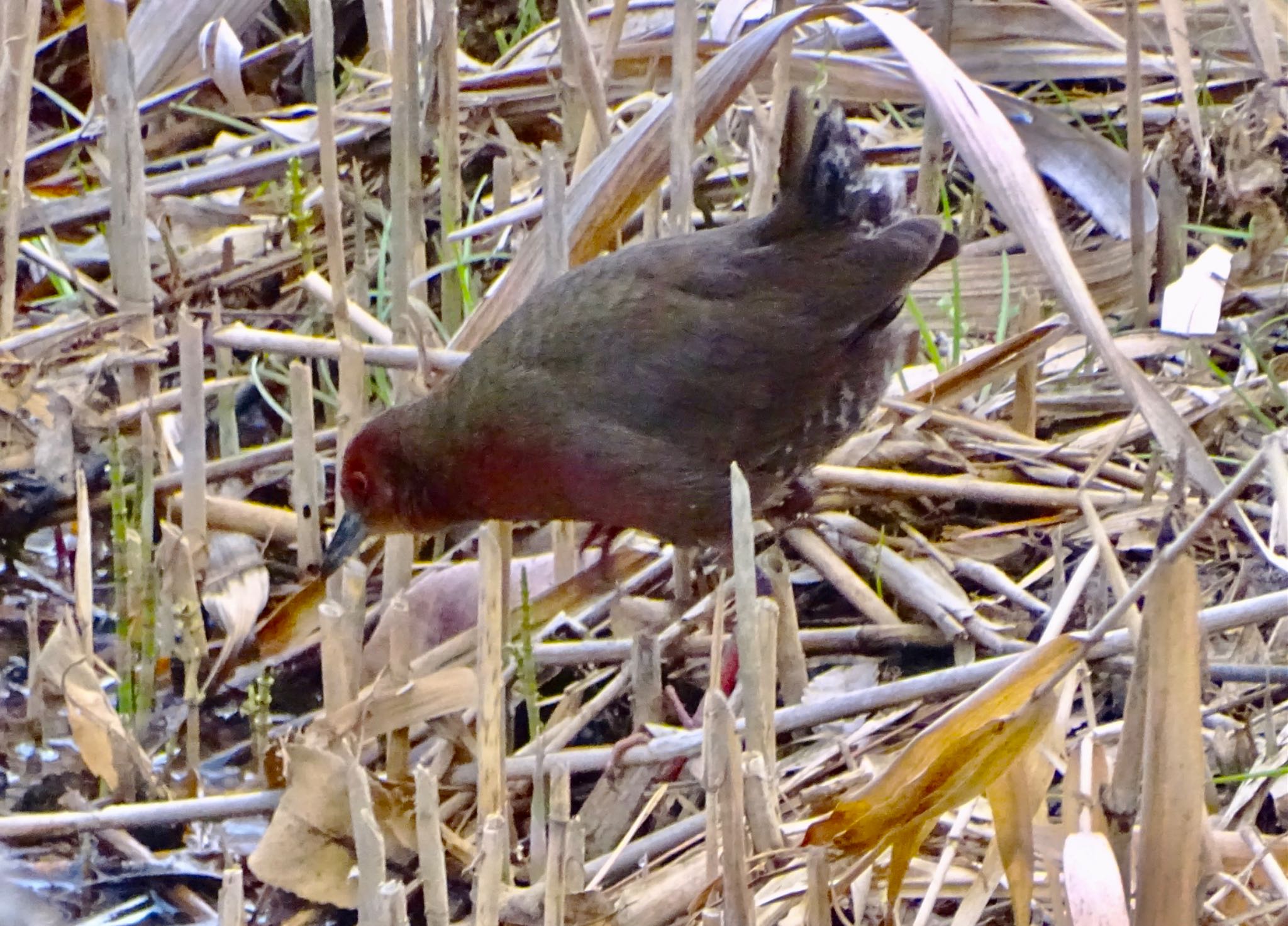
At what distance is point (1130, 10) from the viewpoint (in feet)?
8.93

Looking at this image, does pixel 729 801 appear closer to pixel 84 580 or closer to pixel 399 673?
pixel 399 673

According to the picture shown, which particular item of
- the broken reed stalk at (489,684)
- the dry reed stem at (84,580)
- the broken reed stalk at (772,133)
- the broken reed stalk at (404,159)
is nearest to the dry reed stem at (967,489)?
the broken reed stalk at (772,133)

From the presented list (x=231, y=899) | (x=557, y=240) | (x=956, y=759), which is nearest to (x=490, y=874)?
(x=231, y=899)

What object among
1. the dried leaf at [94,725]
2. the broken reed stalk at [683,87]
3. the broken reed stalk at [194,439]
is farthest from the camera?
the broken reed stalk at [194,439]

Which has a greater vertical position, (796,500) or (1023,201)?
(1023,201)

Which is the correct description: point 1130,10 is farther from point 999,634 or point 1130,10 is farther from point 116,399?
point 116,399

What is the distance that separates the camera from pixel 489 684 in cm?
169

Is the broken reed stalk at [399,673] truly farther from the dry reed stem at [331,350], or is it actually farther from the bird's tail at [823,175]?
the bird's tail at [823,175]

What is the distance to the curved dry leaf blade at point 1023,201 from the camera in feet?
5.16

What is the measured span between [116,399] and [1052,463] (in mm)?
2140

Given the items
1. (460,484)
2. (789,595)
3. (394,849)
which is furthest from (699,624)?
(394,849)

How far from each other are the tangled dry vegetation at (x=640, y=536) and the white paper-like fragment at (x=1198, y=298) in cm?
1

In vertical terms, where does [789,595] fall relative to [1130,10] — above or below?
below

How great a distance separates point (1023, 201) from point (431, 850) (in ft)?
3.24
